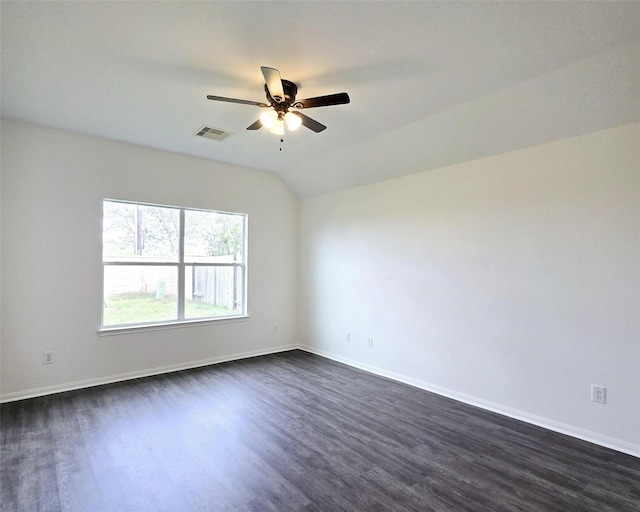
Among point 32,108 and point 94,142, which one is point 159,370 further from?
point 32,108

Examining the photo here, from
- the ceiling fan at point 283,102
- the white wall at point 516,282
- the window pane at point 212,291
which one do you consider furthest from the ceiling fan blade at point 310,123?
the window pane at point 212,291

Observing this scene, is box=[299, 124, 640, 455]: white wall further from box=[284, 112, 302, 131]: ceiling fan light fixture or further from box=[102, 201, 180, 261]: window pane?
box=[102, 201, 180, 261]: window pane

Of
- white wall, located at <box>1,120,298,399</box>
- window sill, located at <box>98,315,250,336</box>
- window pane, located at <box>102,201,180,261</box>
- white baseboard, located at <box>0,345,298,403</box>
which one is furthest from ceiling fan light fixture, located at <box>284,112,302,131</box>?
white baseboard, located at <box>0,345,298,403</box>

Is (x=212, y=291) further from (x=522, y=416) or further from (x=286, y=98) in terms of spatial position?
(x=522, y=416)

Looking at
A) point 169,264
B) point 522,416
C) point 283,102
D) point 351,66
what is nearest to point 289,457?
point 522,416

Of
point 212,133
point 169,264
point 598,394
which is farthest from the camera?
point 169,264

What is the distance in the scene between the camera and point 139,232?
4301mm

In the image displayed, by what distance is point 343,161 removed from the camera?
4.46 metres

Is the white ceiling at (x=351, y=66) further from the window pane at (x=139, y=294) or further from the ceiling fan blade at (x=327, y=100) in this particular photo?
the window pane at (x=139, y=294)

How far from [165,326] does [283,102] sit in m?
3.29

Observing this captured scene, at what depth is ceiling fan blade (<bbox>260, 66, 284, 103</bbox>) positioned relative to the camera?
2115 millimetres

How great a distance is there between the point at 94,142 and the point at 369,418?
4.24 m

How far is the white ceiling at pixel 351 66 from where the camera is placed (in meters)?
1.95

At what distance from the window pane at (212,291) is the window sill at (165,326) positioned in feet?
0.35
